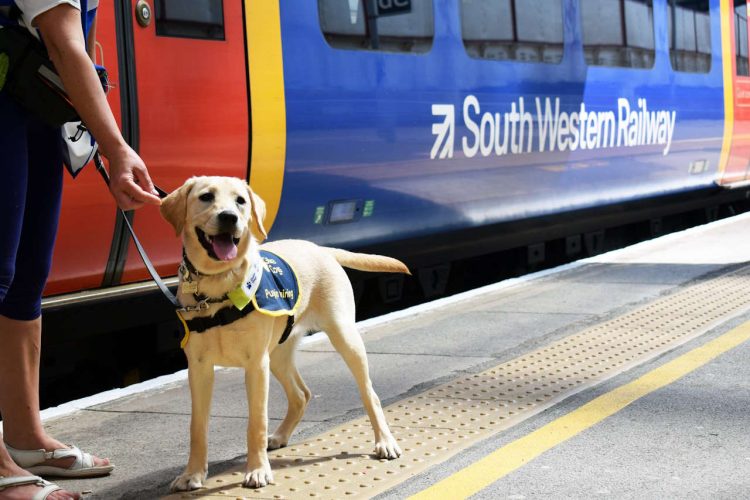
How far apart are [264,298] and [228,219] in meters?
0.30

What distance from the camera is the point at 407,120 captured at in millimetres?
7051

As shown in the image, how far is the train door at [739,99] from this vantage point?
12.8m

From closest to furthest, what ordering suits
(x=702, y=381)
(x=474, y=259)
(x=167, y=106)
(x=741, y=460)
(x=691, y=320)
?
(x=741, y=460) → (x=702, y=381) → (x=167, y=106) → (x=691, y=320) → (x=474, y=259)

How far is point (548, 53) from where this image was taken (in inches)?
347

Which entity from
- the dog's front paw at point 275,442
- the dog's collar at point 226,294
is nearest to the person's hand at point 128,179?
the dog's collar at point 226,294

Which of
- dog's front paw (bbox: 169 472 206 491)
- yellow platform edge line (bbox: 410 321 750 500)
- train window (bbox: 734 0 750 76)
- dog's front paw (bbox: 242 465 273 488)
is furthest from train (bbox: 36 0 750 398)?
yellow platform edge line (bbox: 410 321 750 500)

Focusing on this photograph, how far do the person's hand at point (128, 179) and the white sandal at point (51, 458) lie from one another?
910 mm

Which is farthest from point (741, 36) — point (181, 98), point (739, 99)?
point (181, 98)

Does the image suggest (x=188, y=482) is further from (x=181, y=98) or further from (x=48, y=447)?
(x=181, y=98)

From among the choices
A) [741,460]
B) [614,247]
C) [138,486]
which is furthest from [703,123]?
[138,486]

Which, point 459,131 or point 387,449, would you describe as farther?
point 459,131

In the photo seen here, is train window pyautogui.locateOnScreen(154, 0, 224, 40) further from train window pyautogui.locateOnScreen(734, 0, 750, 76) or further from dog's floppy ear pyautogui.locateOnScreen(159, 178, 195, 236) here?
train window pyautogui.locateOnScreen(734, 0, 750, 76)

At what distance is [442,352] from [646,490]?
2253 mm

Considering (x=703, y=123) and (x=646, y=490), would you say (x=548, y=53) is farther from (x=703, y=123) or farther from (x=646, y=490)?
(x=646, y=490)
